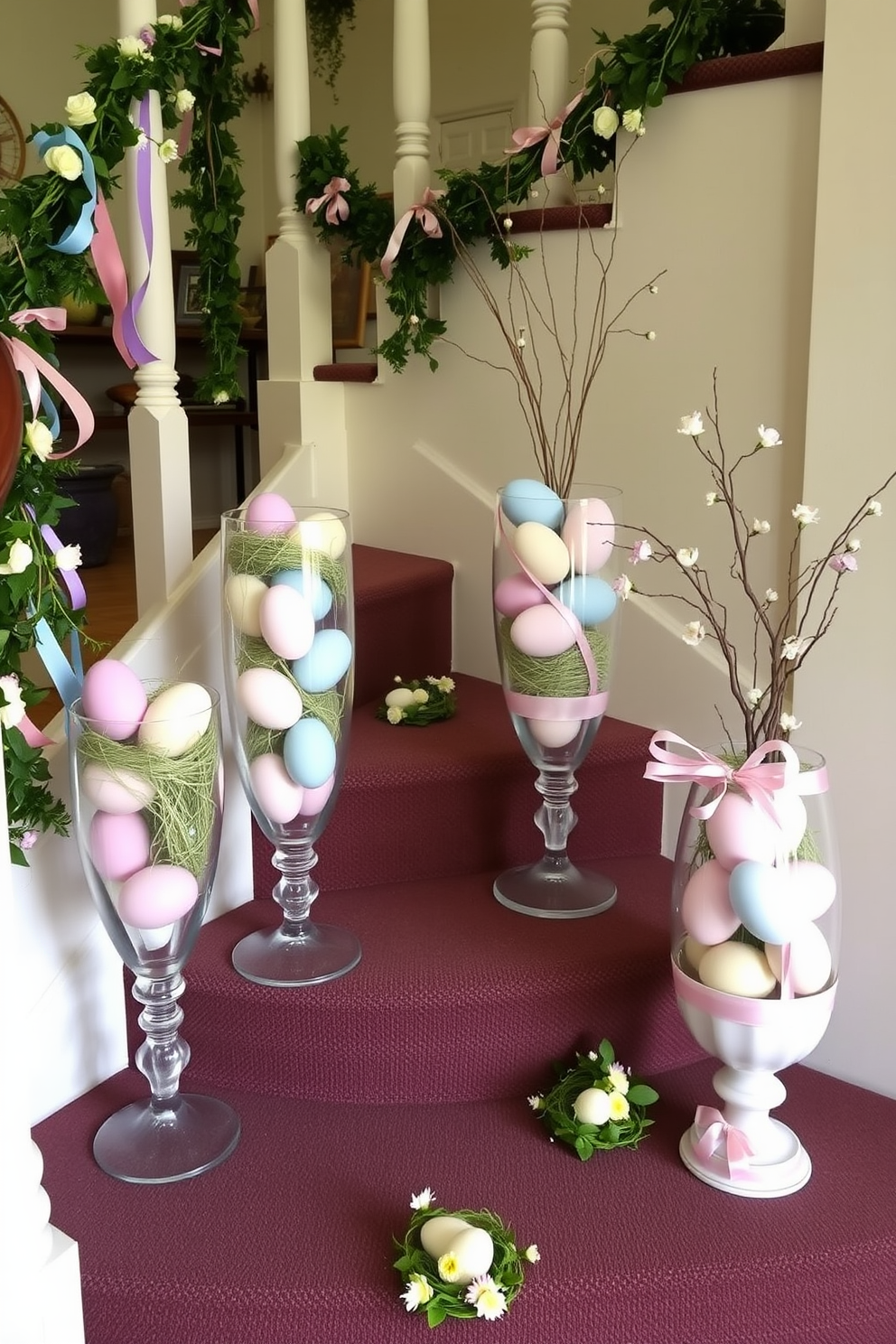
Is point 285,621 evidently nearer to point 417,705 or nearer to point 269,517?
point 269,517

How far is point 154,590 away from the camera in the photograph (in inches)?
68.6

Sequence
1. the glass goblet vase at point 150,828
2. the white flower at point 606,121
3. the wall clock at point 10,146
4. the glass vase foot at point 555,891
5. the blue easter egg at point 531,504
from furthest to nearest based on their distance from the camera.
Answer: the wall clock at point 10,146 < the white flower at point 606,121 < the glass vase foot at point 555,891 < the blue easter egg at point 531,504 < the glass goblet vase at point 150,828

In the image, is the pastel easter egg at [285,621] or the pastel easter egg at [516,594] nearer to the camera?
the pastel easter egg at [285,621]

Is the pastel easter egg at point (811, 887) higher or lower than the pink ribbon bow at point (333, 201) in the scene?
lower

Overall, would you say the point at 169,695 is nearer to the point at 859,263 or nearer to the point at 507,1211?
the point at 507,1211

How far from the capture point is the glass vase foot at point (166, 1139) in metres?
1.33

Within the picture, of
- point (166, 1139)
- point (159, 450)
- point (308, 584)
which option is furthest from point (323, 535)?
point (166, 1139)

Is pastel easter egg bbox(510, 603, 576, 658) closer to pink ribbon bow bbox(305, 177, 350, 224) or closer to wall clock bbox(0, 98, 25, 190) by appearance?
pink ribbon bow bbox(305, 177, 350, 224)

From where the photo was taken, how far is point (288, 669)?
143 cm

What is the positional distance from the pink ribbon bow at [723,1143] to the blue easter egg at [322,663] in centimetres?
69

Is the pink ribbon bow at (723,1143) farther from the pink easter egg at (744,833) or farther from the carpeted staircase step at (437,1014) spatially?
the pink easter egg at (744,833)

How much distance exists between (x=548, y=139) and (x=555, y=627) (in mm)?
900

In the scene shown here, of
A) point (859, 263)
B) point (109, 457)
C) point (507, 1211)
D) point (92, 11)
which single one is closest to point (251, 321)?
point (109, 457)

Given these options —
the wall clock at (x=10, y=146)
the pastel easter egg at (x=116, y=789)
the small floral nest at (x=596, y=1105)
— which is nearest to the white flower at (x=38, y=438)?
the pastel easter egg at (x=116, y=789)
